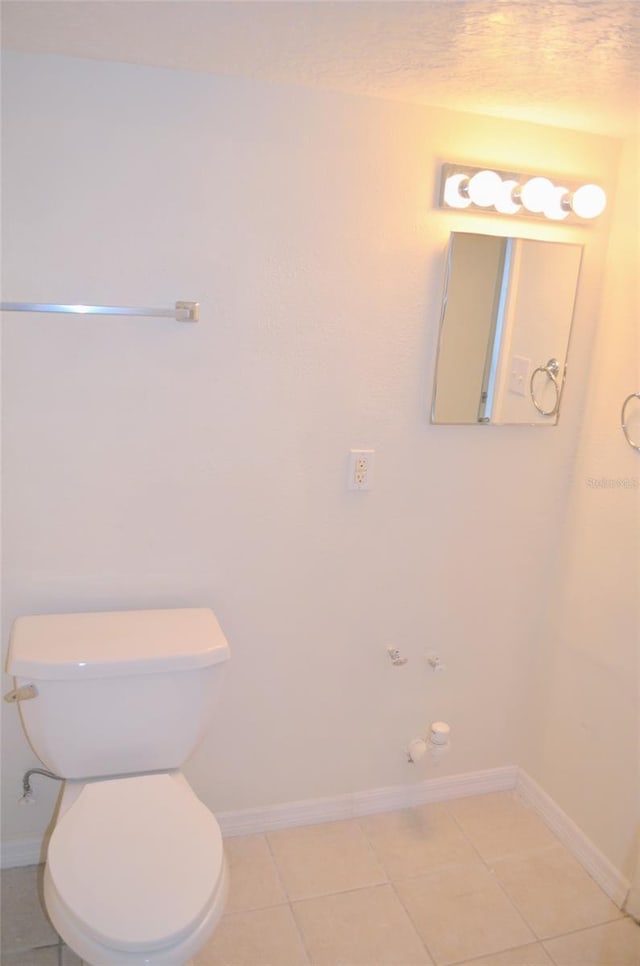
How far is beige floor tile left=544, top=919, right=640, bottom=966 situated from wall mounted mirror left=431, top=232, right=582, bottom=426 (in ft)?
4.62

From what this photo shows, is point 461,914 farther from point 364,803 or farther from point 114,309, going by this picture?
point 114,309

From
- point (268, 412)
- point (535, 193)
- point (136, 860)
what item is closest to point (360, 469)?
point (268, 412)

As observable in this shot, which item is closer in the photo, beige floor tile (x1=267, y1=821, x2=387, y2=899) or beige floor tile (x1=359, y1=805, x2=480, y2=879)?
beige floor tile (x1=267, y1=821, x2=387, y2=899)

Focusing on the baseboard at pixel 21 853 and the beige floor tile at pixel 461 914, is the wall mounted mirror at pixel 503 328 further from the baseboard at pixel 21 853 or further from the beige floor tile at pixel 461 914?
the baseboard at pixel 21 853

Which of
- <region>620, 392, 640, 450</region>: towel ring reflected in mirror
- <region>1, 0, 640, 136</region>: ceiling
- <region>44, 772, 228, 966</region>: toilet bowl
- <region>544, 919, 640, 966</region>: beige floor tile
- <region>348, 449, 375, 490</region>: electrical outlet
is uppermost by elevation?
<region>1, 0, 640, 136</region>: ceiling

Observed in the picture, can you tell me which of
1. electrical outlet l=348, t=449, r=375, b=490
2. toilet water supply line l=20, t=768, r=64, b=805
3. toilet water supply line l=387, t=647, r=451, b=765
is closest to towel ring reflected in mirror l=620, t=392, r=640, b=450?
electrical outlet l=348, t=449, r=375, b=490

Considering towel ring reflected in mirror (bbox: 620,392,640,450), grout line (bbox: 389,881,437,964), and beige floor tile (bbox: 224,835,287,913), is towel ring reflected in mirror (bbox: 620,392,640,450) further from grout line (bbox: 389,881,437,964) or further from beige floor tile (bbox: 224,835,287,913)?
beige floor tile (bbox: 224,835,287,913)

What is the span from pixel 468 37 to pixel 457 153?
19.6 inches

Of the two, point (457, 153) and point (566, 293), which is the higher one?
point (457, 153)

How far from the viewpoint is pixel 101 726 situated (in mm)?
1565

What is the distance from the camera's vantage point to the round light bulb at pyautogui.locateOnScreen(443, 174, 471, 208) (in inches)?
68.8

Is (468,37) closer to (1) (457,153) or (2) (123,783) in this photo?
(1) (457,153)

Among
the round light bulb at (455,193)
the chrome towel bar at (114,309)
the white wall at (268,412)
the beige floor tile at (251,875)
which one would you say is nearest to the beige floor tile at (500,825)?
the white wall at (268,412)

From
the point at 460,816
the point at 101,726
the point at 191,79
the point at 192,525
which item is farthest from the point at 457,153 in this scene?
the point at 460,816
